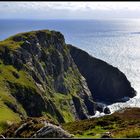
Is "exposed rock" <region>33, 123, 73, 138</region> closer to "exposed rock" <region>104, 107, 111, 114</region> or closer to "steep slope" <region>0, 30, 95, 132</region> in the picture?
"steep slope" <region>0, 30, 95, 132</region>

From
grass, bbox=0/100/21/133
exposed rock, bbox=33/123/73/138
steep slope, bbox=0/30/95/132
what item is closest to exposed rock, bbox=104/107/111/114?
steep slope, bbox=0/30/95/132

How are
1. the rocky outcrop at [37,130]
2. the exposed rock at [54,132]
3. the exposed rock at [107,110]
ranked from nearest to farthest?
the exposed rock at [54,132]
the rocky outcrop at [37,130]
the exposed rock at [107,110]

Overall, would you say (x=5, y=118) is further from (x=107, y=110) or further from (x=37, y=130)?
(x=107, y=110)

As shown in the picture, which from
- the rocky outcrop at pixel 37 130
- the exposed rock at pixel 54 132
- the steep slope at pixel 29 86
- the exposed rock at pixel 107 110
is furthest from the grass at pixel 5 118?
the exposed rock at pixel 107 110

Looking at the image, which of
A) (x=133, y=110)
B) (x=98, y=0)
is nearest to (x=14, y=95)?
(x=133, y=110)

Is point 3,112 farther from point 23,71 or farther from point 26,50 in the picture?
point 26,50

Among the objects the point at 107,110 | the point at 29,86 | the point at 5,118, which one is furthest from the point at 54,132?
the point at 107,110

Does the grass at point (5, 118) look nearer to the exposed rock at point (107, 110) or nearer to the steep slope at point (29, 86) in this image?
the steep slope at point (29, 86)

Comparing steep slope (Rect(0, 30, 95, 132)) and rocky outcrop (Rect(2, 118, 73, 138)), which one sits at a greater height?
rocky outcrop (Rect(2, 118, 73, 138))

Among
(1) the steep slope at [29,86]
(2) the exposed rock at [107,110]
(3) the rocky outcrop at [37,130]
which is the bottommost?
(2) the exposed rock at [107,110]

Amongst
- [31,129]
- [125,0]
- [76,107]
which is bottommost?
[76,107]

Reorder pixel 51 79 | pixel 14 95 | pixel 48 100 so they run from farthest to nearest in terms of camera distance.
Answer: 1. pixel 51 79
2. pixel 48 100
3. pixel 14 95
